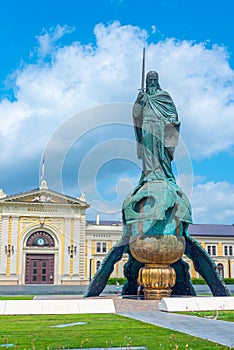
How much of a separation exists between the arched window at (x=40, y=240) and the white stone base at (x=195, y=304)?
49.2m

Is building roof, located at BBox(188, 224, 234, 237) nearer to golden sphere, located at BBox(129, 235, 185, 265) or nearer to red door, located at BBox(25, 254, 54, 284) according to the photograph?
red door, located at BBox(25, 254, 54, 284)

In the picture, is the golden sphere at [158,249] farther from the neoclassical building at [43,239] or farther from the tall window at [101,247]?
the tall window at [101,247]

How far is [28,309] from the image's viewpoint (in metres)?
15.9

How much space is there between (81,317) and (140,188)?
8691mm

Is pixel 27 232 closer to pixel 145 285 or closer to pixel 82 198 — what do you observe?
pixel 82 198

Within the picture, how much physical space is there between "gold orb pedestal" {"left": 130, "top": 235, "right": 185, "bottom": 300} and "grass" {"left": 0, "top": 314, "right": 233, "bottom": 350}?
6.38 metres

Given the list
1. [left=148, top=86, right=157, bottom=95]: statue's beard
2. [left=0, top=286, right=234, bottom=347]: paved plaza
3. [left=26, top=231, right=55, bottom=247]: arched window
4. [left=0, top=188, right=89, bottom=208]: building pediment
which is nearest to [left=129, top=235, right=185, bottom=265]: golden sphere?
[left=0, top=286, right=234, bottom=347]: paved plaza

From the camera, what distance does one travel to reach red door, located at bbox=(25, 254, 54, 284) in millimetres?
63750

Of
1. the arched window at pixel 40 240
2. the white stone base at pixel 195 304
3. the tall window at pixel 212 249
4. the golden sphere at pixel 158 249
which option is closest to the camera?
the white stone base at pixel 195 304

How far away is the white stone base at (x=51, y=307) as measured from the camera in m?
15.9

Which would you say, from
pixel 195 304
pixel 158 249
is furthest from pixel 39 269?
pixel 195 304

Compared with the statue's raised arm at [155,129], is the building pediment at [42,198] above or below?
above

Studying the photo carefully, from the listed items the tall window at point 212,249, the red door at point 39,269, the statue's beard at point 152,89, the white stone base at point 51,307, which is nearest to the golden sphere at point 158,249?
the white stone base at point 51,307

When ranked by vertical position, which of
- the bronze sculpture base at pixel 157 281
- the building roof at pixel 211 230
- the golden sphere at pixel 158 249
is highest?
the building roof at pixel 211 230
